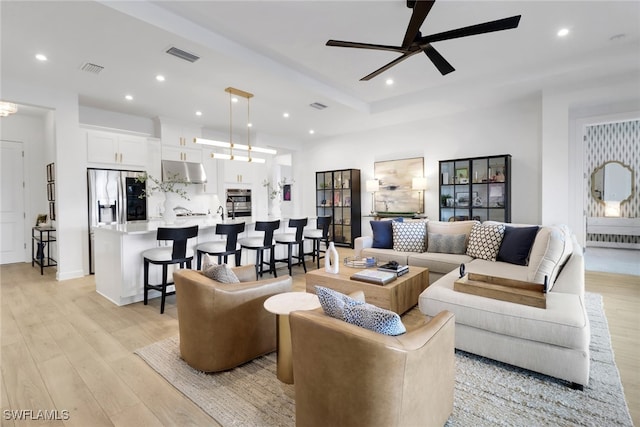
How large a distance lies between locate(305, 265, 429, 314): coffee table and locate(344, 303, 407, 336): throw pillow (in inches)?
59.5

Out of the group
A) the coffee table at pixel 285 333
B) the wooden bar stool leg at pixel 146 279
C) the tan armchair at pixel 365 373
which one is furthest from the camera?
the wooden bar stool leg at pixel 146 279

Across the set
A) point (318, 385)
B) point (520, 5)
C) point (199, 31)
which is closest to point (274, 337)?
point (318, 385)

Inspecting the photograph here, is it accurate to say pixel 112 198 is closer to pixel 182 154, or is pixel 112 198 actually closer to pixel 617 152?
pixel 182 154

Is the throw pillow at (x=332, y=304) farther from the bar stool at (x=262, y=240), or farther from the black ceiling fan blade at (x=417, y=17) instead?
the bar stool at (x=262, y=240)

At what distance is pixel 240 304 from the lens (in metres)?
2.13

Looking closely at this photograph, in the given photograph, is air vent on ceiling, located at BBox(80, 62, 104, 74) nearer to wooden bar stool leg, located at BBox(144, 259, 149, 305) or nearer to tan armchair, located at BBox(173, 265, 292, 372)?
wooden bar stool leg, located at BBox(144, 259, 149, 305)

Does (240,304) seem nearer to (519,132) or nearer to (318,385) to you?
(318,385)

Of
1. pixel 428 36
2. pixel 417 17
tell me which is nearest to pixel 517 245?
pixel 428 36

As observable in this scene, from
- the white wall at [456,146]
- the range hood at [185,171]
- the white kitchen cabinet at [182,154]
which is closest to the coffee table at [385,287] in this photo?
the white wall at [456,146]

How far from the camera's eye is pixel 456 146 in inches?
240

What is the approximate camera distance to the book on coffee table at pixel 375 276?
290 cm

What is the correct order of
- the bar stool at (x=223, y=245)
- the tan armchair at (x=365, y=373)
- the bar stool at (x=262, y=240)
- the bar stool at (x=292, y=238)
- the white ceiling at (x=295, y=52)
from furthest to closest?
1. the bar stool at (x=292, y=238)
2. the bar stool at (x=262, y=240)
3. the bar stool at (x=223, y=245)
4. the white ceiling at (x=295, y=52)
5. the tan armchair at (x=365, y=373)

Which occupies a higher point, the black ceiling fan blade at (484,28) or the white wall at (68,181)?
the black ceiling fan blade at (484,28)

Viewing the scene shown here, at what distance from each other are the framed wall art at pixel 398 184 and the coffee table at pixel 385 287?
3.47 meters
